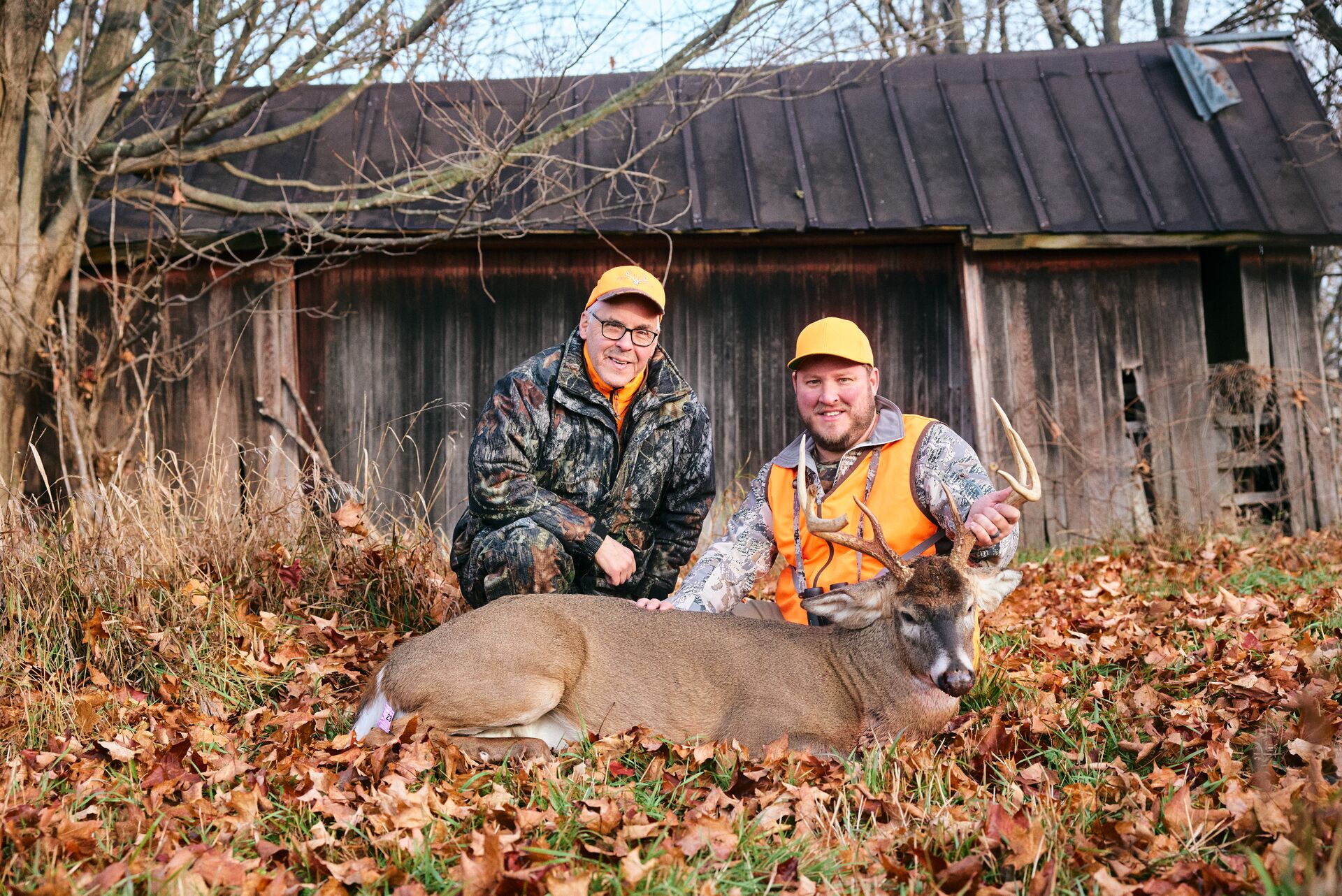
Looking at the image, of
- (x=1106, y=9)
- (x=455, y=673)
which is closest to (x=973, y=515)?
(x=455, y=673)

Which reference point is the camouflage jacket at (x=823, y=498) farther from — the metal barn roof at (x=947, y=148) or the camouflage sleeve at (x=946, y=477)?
the metal barn roof at (x=947, y=148)

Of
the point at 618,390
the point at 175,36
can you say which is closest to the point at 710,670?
the point at 618,390

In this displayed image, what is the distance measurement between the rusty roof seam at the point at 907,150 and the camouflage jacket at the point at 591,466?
163 inches

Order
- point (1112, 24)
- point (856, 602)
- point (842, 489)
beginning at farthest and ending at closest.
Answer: point (1112, 24) < point (842, 489) < point (856, 602)

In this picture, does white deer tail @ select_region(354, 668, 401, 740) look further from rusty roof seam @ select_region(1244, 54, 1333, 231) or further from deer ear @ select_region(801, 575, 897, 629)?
rusty roof seam @ select_region(1244, 54, 1333, 231)

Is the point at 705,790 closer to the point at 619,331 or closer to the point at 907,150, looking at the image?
the point at 619,331

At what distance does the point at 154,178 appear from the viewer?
27.0 feet

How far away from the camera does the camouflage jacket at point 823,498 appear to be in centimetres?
467

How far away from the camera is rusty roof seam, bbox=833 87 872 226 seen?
900 cm

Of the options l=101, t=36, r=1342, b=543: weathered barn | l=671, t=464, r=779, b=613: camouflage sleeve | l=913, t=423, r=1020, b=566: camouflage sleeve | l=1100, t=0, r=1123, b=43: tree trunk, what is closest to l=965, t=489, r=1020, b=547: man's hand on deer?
l=913, t=423, r=1020, b=566: camouflage sleeve

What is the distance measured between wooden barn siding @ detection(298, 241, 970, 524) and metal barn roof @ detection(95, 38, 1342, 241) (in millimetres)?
559

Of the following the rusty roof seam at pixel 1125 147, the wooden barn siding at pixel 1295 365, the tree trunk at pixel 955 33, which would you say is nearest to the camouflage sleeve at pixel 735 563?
the rusty roof seam at pixel 1125 147

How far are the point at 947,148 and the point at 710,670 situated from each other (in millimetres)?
6813

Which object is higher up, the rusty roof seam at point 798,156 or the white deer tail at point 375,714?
the rusty roof seam at point 798,156
